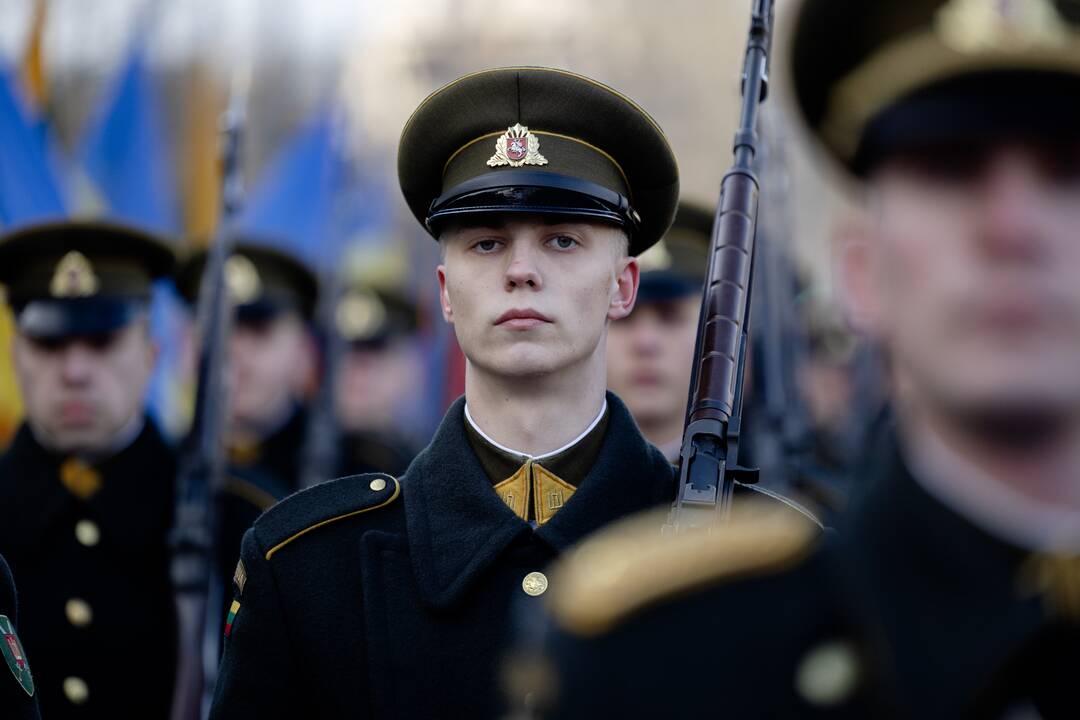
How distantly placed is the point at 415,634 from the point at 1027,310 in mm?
2230

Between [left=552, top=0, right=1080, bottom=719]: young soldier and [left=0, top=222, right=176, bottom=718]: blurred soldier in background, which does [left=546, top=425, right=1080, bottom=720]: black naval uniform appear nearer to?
[left=552, top=0, right=1080, bottom=719]: young soldier

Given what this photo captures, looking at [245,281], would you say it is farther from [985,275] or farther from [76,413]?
[985,275]

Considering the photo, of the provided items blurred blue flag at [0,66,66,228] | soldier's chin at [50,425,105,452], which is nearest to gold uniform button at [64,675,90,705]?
soldier's chin at [50,425,105,452]

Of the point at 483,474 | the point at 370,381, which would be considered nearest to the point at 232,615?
the point at 483,474

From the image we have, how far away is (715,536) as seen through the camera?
2.17m

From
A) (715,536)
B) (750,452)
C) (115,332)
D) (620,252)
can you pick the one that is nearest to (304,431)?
(750,452)

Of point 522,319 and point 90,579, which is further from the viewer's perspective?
point 90,579

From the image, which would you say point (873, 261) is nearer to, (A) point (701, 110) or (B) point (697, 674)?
(B) point (697, 674)

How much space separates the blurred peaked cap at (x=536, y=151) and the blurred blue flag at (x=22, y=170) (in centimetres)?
665

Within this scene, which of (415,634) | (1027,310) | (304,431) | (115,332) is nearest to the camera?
(1027,310)

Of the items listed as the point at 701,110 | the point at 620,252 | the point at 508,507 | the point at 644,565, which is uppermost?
the point at 701,110

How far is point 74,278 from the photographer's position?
6.93 metres

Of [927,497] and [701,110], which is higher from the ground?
[701,110]

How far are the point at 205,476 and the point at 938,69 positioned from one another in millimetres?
5153
